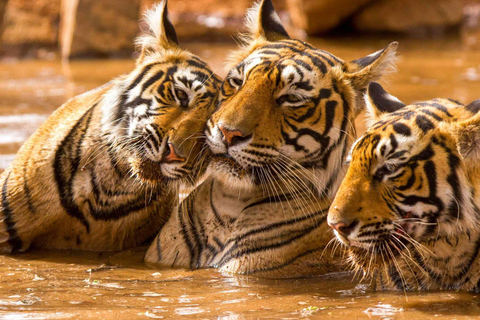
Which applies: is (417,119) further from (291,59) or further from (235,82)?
(235,82)

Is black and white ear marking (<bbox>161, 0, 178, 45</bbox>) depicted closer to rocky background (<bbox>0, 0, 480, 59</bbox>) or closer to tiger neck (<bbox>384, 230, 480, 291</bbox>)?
tiger neck (<bbox>384, 230, 480, 291</bbox>)

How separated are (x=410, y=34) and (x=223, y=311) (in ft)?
39.4

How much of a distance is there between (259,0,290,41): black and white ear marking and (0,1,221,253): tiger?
15.7 inches

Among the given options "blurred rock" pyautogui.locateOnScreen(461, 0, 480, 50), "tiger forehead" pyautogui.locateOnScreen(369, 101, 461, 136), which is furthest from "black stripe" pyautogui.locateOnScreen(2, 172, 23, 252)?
"blurred rock" pyautogui.locateOnScreen(461, 0, 480, 50)

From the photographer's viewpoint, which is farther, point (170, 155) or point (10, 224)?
point (10, 224)

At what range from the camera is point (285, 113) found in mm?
3695

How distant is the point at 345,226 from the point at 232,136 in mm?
726

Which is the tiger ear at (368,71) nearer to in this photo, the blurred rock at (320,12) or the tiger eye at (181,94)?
the tiger eye at (181,94)

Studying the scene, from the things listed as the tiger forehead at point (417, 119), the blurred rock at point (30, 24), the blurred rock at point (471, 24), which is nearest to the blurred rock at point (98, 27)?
the blurred rock at point (30, 24)

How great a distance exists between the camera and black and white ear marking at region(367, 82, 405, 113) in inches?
140

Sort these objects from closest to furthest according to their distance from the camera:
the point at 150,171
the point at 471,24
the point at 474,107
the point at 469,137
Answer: the point at 469,137
the point at 474,107
the point at 150,171
the point at 471,24

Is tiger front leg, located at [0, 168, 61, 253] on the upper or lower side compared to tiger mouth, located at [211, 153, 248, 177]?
lower

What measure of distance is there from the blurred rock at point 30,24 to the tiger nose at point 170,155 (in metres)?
9.26

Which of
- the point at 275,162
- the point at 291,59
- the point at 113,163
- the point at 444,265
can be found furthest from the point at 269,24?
the point at 444,265
